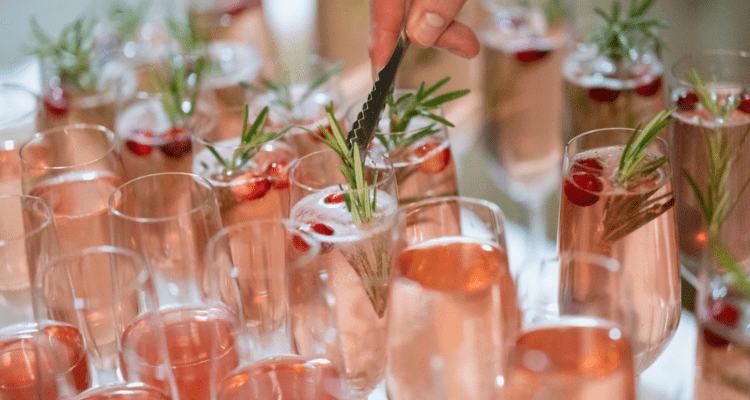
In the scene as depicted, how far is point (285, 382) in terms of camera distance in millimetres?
616

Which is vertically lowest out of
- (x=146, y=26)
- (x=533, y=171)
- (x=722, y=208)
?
(x=533, y=171)

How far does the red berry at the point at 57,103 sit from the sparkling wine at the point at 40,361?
0.53 m

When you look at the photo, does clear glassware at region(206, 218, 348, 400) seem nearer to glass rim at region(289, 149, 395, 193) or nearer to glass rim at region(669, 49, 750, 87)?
glass rim at region(289, 149, 395, 193)

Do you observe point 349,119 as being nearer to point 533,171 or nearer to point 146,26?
point 533,171

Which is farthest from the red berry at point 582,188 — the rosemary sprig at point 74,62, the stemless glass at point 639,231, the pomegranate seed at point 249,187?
the rosemary sprig at point 74,62

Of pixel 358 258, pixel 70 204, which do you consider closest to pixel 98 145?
pixel 70 204

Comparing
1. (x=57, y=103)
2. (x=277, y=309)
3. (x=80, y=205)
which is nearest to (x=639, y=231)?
(x=277, y=309)

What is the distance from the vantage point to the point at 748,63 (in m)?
0.99

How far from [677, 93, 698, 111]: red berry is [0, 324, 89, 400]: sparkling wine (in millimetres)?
717

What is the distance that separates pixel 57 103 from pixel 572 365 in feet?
3.19

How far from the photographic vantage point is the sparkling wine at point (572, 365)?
1.55ft

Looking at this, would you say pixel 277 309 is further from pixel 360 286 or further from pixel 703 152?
pixel 703 152

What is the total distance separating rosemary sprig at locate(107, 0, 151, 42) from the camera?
1.47 meters

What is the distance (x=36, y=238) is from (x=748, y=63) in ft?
2.88
